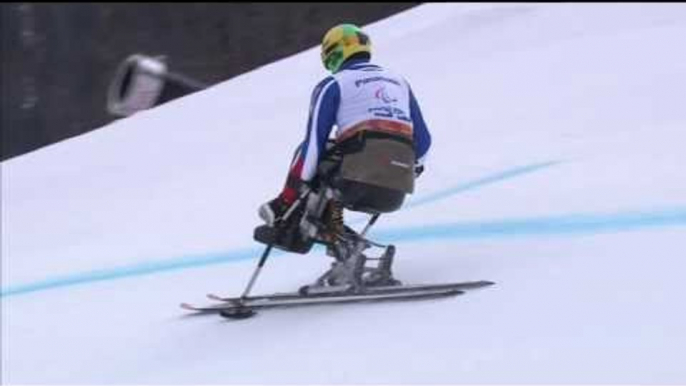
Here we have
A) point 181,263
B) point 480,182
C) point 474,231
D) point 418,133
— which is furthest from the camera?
point 480,182

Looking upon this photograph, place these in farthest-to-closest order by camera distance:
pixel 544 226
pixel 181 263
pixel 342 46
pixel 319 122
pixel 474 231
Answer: pixel 181 263 < pixel 474 231 < pixel 544 226 < pixel 342 46 < pixel 319 122

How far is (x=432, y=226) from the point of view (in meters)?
8.44

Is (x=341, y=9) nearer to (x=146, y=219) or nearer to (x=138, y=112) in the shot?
(x=138, y=112)

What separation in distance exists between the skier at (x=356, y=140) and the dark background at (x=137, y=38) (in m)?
8.93

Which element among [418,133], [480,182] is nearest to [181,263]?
[480,182]

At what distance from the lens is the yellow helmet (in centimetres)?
668

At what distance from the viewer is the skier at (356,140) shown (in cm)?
649

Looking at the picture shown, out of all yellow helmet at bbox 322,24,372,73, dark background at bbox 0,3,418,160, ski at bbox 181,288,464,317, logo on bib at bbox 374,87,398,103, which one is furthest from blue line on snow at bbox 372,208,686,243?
dark background at bbox 0,3,418,160

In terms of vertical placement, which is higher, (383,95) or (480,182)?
(480,182)

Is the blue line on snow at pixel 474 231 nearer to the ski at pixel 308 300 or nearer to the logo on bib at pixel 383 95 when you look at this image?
the ski at pixel 308 300

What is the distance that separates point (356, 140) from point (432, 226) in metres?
2.04

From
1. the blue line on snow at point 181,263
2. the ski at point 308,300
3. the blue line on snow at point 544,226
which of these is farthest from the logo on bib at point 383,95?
the blue line on snow at point 181,263

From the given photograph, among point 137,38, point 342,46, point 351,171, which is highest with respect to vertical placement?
point 137,38

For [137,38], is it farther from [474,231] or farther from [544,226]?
[544,226]
